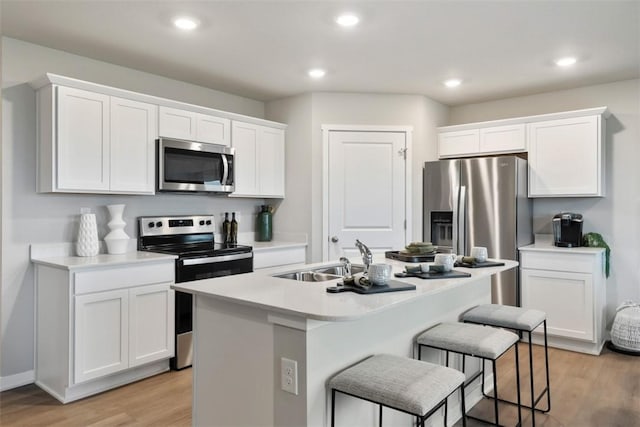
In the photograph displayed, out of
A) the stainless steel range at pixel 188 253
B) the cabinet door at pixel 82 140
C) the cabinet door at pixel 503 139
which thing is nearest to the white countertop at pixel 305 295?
the stainless steel range at pixel 188 253

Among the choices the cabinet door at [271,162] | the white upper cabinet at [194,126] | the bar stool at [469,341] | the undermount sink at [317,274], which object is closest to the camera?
the bar stool at [469,341]

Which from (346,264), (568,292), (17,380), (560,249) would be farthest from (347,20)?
(17,380)

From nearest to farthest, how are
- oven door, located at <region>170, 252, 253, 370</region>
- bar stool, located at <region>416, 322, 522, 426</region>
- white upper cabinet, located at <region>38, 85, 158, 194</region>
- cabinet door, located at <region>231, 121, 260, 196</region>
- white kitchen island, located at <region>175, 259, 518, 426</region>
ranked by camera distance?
white kitchen island, located at <region>175, 259, 518, 426</region> < bar stool, located at <region>416, 322, 522, 426</region> < white upper cabinet, located at <region>38, 85, 158, 194</region> < oven door, located at <region>170, 252, 253, 370</region> < cabinet door, located at <region>231, 121, 260, 196</region>

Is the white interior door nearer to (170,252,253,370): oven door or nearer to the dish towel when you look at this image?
(170,252,253,370): oven door

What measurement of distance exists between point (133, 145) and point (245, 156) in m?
1.16

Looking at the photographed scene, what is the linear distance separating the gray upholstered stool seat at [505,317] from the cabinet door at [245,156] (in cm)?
243

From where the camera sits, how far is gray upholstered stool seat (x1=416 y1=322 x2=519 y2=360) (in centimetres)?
205

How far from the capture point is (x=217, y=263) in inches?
140

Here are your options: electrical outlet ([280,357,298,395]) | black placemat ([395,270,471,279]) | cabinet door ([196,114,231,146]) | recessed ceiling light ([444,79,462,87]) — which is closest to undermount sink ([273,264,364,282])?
black placemat ([395,270,471,279])

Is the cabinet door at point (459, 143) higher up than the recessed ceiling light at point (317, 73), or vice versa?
the recessed ceiling light at point (317, 73)

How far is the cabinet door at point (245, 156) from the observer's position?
13.8ft

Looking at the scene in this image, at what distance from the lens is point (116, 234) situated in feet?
11.0

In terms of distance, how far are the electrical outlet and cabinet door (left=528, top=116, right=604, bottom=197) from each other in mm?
3418

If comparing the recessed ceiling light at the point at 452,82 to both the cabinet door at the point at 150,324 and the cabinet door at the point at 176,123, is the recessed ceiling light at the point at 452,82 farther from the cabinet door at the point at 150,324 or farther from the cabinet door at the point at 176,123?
the cabinet door at the point at 150,324
